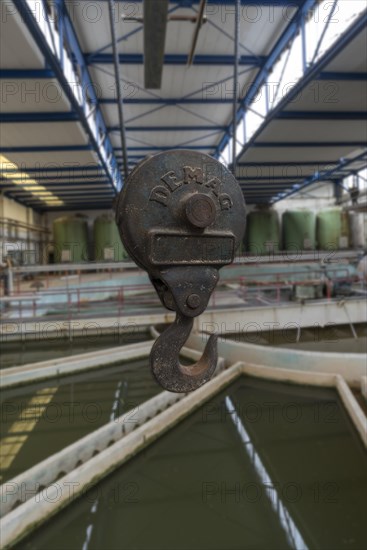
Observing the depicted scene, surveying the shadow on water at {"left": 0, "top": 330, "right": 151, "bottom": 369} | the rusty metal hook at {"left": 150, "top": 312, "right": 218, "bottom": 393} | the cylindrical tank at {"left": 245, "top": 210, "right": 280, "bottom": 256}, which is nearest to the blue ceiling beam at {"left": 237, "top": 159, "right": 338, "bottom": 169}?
the cylindrical tank at {"left": 245, "top": 210, "right": 280, "bottom": 256}

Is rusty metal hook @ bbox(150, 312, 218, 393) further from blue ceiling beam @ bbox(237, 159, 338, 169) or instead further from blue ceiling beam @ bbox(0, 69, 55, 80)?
blue ceiling beam @ bbox(237, 159, 338, 169)

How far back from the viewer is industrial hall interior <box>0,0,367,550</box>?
1196mm

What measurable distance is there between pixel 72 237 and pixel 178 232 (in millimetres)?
14648

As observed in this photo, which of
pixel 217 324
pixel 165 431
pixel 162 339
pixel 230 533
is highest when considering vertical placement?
pixel 162 339

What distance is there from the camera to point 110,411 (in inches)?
188

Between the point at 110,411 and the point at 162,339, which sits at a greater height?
the point at 162,339

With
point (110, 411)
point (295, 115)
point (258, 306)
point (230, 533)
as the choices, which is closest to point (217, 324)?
point (258, 306)

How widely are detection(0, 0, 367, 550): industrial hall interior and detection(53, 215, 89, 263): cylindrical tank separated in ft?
10.6

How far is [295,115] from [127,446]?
7.00 meters

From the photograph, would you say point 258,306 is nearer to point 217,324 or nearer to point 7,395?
point 217,324

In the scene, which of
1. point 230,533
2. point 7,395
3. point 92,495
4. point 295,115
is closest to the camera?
point 230,533

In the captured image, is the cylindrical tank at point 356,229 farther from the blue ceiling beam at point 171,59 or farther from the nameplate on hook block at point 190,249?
the nameplate on hook block at point 190,249

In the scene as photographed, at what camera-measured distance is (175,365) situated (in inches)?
44.1

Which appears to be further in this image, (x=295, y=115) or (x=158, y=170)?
(x=295, y=115)
